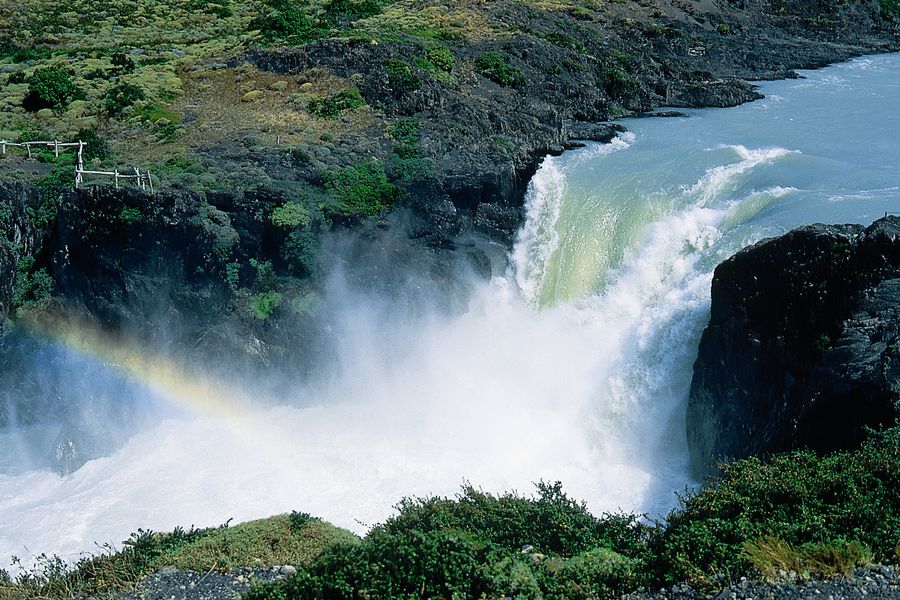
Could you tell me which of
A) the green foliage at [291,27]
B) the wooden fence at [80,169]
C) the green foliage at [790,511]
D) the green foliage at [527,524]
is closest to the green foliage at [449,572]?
the green foliage at [527,524]

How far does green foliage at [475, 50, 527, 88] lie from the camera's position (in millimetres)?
40856

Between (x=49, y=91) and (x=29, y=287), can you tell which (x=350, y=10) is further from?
(x=29, y=287)

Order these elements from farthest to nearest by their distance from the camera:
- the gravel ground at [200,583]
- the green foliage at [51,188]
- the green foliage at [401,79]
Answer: the green foliage at [401,79] < the green foliage at [51,188] < the gravel ground at [200,583]

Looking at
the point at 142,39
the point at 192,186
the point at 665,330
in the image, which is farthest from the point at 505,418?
the point at 142,39

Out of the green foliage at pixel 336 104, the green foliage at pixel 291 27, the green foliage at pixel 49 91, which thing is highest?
the green foliage at pixel 291 27

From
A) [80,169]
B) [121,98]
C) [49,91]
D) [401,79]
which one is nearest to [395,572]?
[80,169]

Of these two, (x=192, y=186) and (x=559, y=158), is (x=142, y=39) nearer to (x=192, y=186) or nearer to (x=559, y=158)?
(x=192, y=186)

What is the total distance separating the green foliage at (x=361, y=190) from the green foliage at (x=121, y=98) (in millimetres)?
12496

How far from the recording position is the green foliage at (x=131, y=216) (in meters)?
28.8

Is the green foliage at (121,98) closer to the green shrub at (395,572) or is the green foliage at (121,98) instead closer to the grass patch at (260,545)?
the grass patch at (260,545)

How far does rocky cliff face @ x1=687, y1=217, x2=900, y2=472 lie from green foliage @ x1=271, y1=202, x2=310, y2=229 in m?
13.6

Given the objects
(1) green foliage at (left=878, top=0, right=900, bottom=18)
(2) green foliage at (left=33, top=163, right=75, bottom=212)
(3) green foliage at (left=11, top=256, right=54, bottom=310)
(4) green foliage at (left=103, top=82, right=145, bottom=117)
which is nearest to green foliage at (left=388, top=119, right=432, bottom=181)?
(2) green foliage at (left=33, top=163, right=75, bottom=212)

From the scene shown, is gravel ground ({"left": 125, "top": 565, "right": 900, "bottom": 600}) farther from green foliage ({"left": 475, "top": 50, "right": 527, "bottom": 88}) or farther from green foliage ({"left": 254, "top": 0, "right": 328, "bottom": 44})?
green foliage ({"left": 254, "top": 0, "right": 328, "bottom": 44})

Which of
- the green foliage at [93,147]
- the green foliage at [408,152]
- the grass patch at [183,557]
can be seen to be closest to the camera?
the grass patch at [183,557]
